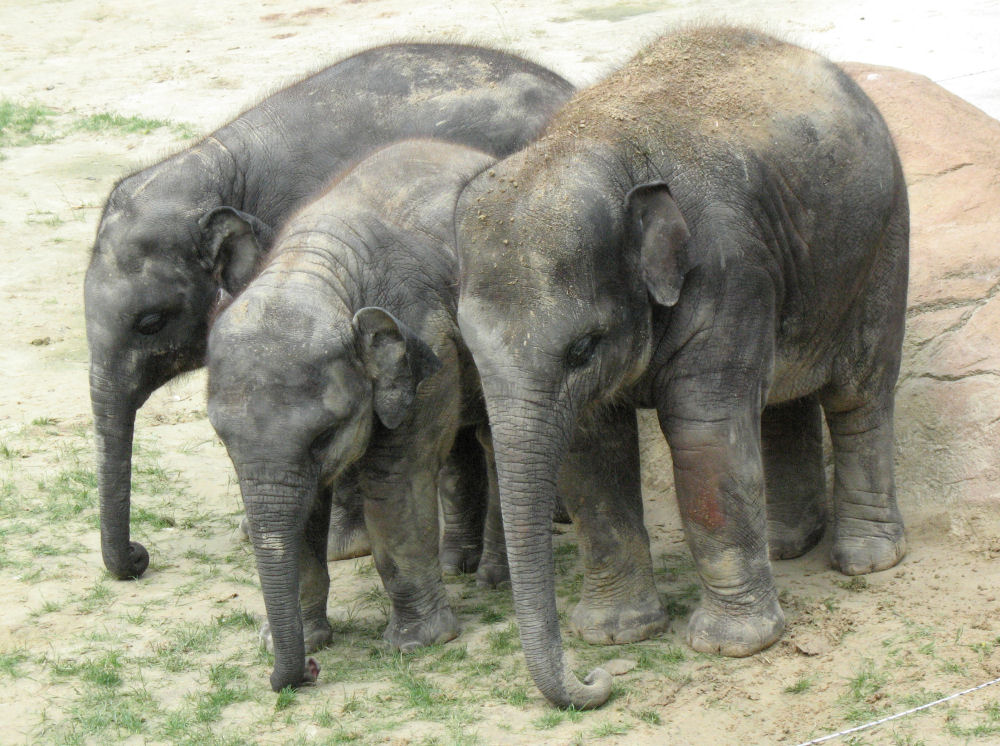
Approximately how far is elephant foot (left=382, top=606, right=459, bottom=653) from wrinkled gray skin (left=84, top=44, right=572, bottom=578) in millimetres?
1111

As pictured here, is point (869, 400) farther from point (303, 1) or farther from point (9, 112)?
point (303, 1)

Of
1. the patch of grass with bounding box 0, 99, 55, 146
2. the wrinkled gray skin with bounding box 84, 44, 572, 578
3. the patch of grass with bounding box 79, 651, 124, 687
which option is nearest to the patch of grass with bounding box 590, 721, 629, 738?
the patch of grass with bounding box 79, 651, 124, 687

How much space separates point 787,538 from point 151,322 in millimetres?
2681

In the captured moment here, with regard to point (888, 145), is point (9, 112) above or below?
below

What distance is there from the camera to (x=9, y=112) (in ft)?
43.7

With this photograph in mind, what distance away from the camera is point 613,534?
5113mm

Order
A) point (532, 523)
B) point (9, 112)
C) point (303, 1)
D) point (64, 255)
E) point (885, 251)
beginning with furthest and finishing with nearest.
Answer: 1. point (303, 1)
2. point (9, 112)
3. point (64, 255)
4. point (885, 251)
5. point (532, 523)

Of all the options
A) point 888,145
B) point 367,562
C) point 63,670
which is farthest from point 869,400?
point 63,670

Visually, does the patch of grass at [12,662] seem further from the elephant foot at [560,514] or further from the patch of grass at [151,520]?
the elephant foot at [560,514]

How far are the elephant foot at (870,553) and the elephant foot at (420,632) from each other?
152 centimetres

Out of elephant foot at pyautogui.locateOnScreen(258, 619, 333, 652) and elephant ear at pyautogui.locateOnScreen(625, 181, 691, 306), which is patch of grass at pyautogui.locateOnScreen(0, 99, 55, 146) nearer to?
elephant foot at pyautogui.locateOnScreen(258, 619, 333, 652)

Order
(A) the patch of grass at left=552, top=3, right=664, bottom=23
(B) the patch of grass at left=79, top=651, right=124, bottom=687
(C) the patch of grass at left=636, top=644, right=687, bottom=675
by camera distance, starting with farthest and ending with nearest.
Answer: (A) the patch of grass at left=552, top=3, right=664, bottom=23
(B) the patch of grass at left=79, top=651, right=124, bottom=687
(C) the patch of grass at left=636, top=644, right=687, bottom=675

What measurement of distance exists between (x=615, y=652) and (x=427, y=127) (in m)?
2.57

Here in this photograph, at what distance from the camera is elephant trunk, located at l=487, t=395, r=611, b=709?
4.29m
